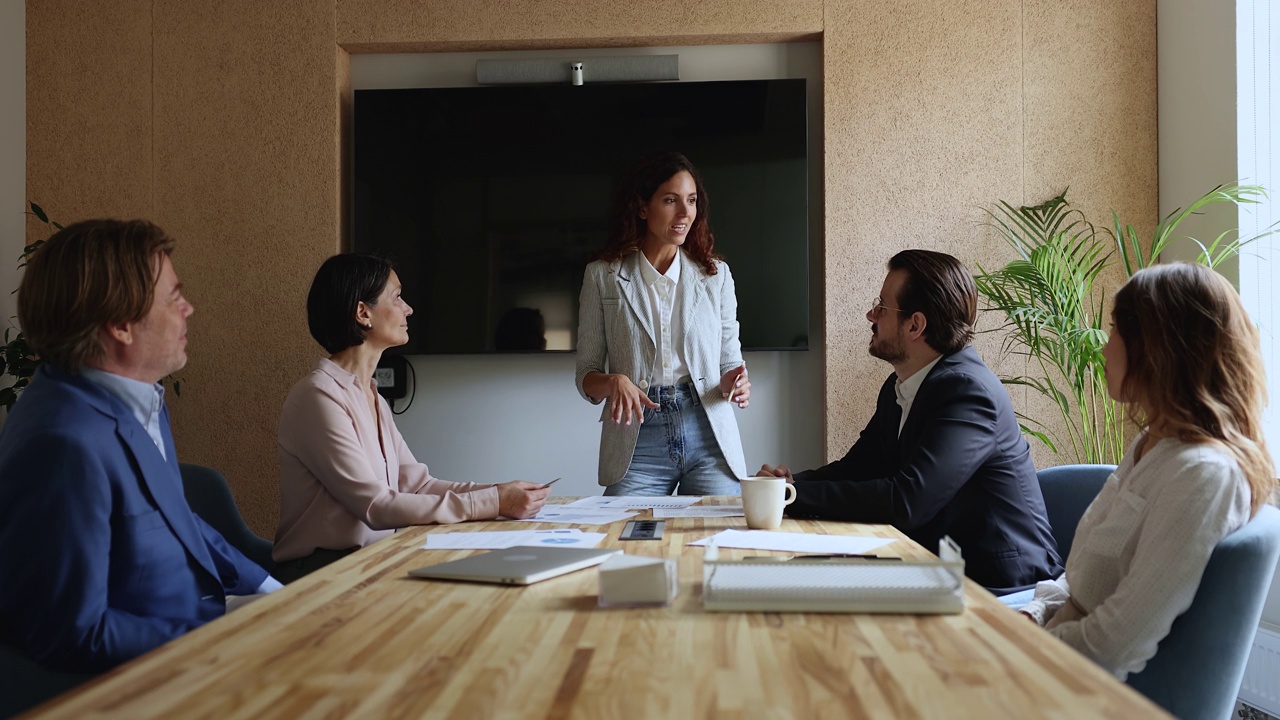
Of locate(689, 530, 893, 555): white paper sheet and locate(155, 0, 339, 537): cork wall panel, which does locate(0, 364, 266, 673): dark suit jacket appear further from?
locate(155, 0, 339, 537): cork wall panel

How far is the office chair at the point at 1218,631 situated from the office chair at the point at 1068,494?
2.74ft

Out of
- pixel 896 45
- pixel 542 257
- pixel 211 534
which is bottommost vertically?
pixel 211 534

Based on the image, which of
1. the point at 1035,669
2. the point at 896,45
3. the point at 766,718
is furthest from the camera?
the point at 896,45

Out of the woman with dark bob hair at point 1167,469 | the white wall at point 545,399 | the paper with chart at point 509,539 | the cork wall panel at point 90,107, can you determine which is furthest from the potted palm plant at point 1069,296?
the cork wall panel at point 90,107

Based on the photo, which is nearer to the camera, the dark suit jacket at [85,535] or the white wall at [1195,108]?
the dark suit jacket at [85,535]

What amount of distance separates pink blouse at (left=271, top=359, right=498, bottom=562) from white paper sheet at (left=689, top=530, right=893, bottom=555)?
539 mm

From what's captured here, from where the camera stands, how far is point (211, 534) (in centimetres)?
189

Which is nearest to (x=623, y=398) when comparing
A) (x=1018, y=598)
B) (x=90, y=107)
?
(x=1018, y=598)

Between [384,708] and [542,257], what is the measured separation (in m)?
3.27

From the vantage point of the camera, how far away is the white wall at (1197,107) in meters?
3.45

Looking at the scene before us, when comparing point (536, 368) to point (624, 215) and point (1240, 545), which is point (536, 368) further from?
point (1240, 545)

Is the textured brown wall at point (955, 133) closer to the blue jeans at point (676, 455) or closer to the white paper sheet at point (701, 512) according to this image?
the blue jeans at point (676, 455)

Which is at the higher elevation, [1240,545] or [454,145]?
[454,145]

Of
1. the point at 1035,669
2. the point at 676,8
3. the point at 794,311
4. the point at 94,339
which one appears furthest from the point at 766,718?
the point at 676,8
